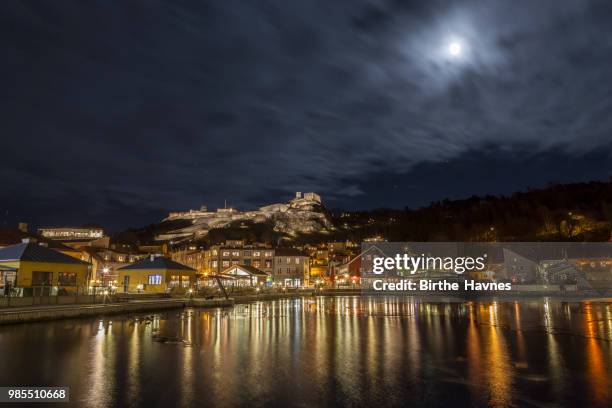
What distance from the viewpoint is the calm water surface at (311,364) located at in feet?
36.8

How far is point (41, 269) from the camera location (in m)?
34.4

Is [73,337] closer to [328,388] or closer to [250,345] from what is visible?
[250,345]

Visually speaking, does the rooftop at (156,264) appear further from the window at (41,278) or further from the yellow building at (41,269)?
the window at (41,278)

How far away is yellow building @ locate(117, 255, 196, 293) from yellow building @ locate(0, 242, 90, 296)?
11.7 m

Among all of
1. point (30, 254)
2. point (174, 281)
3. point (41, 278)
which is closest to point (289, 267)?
point (174, 281)

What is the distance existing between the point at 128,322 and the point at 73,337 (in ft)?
24.3

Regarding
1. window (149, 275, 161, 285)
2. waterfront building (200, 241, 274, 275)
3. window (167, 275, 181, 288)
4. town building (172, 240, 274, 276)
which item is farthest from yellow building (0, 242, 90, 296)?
waterfront building (200, 241, 274, 275)

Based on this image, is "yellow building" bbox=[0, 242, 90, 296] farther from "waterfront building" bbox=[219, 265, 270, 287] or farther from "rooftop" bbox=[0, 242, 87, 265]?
"waterfront building" bbox=[219, 265, 270, 287]

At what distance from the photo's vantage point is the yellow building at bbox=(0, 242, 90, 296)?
107 feet

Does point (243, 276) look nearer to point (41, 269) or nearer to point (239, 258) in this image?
point (239, 258)

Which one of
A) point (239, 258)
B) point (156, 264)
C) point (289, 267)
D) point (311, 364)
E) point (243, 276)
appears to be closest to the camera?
point (311, 364)

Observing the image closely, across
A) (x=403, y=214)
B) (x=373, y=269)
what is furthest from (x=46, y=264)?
(x=403, y=214)

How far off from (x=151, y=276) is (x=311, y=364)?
39.1m

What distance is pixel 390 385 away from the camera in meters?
12.5
